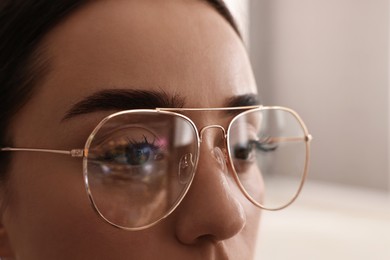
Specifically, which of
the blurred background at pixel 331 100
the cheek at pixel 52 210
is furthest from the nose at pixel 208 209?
the blurred background at pixel 331 100

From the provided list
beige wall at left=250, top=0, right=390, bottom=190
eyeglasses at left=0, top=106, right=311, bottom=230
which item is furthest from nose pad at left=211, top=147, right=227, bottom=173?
beige wall at left=250, top=0, right=390, bottom=190

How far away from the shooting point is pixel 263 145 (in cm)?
98

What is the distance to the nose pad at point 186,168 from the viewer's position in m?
0.70

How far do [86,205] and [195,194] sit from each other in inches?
5.7

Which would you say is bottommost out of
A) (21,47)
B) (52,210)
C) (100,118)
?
(52,210)

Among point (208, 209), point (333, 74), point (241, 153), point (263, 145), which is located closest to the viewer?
point (208, 209)

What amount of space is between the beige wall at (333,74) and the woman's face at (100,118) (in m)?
1.20

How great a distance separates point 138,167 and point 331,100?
1.40m

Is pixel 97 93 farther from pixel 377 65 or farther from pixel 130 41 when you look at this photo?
pixel 377 65

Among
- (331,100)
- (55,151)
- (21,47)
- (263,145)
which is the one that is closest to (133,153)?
(55,151)

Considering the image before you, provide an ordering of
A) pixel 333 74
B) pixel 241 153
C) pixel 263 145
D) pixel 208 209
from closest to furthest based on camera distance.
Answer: pixel 208 209 < pixel 241 153 < pixel 263 145 < pixel 333 74

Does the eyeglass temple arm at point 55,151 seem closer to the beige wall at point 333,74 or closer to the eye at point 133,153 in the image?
the eye at point 133,153

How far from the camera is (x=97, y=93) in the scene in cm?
70

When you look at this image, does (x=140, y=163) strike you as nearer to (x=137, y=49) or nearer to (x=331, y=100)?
(x=137, y=49)
